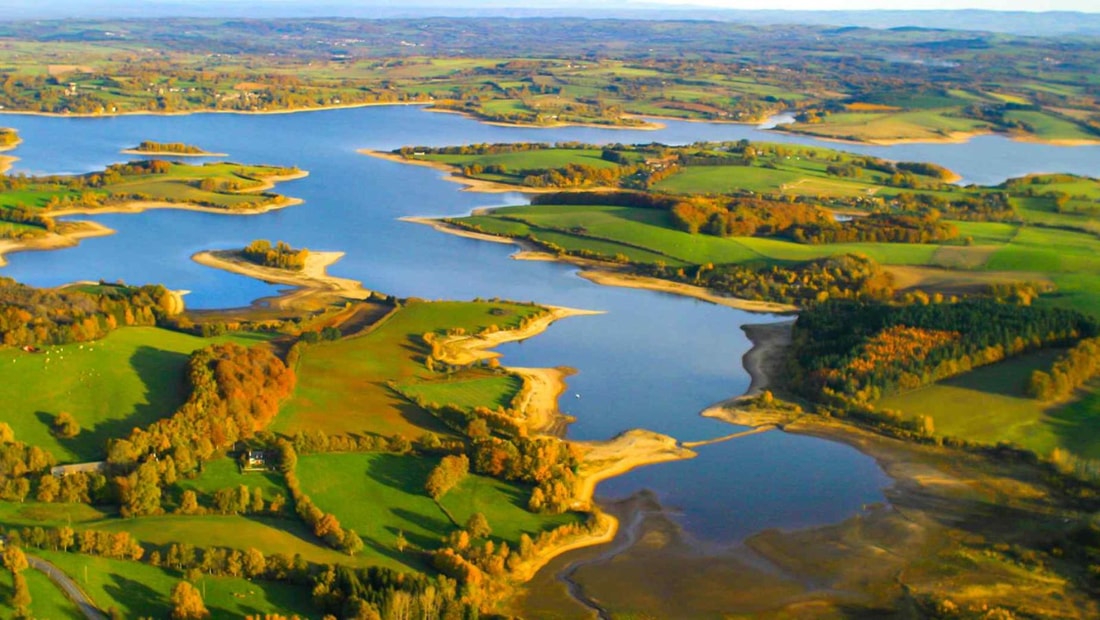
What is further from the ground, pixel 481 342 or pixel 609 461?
pixel 481 342

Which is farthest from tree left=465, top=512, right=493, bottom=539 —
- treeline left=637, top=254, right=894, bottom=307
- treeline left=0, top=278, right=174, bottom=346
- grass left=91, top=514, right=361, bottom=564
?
treeline left=637, top=254, right=894, bottom=307

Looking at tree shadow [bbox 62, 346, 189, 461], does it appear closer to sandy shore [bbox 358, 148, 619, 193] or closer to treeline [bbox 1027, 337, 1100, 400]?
treeline [bbox 1027, 337, 1100, 400]

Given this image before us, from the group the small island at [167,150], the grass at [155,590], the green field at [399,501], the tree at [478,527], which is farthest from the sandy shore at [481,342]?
the small island at [167,150]

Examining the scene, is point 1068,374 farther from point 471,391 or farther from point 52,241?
point 52,241

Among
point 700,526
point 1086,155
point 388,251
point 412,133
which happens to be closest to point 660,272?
point 388,251

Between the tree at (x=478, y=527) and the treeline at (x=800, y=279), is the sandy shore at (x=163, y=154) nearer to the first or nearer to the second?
the treeline at (x=800, y=279)

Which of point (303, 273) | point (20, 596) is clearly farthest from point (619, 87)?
point (20, 596)

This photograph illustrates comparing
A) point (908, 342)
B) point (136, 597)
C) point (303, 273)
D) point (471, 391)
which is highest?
point (908, 342)

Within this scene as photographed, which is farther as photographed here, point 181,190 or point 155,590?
point 181,190
